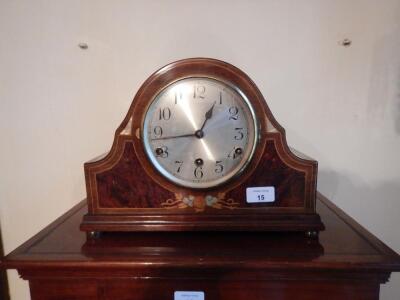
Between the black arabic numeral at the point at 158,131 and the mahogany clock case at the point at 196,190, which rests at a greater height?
the black arabic numeral at the point at 158,131

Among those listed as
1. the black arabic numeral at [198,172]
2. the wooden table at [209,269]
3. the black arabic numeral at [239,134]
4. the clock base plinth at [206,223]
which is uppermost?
the black arabic numeral at [239,134]

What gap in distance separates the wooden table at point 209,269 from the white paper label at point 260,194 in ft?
0.29

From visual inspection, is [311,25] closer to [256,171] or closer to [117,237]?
[256,171]

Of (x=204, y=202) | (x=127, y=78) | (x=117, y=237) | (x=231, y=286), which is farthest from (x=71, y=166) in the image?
(x=231, y=286)

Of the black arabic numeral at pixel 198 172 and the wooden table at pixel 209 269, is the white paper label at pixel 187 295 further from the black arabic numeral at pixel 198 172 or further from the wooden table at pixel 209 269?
the black arabic numeral at pixel 198 172

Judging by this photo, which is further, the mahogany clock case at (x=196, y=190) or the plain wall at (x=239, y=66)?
the plain wall at (x=239, y=66)

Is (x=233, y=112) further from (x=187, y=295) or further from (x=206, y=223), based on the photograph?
(x=187, y=295)

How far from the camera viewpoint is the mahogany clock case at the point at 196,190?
59 cm

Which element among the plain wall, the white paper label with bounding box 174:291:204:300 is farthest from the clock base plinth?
the plain wall

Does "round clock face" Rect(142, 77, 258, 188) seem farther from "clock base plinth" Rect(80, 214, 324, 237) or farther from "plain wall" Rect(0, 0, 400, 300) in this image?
"plain wall" Rect(0, 0, 400, 300)

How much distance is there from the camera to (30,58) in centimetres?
99

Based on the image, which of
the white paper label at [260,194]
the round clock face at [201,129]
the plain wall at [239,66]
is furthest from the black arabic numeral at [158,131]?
the plain wall at [239,66]

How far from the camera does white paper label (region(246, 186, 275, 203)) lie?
2.00 feet

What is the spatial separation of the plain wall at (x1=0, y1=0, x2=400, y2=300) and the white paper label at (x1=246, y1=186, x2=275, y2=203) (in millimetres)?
446
